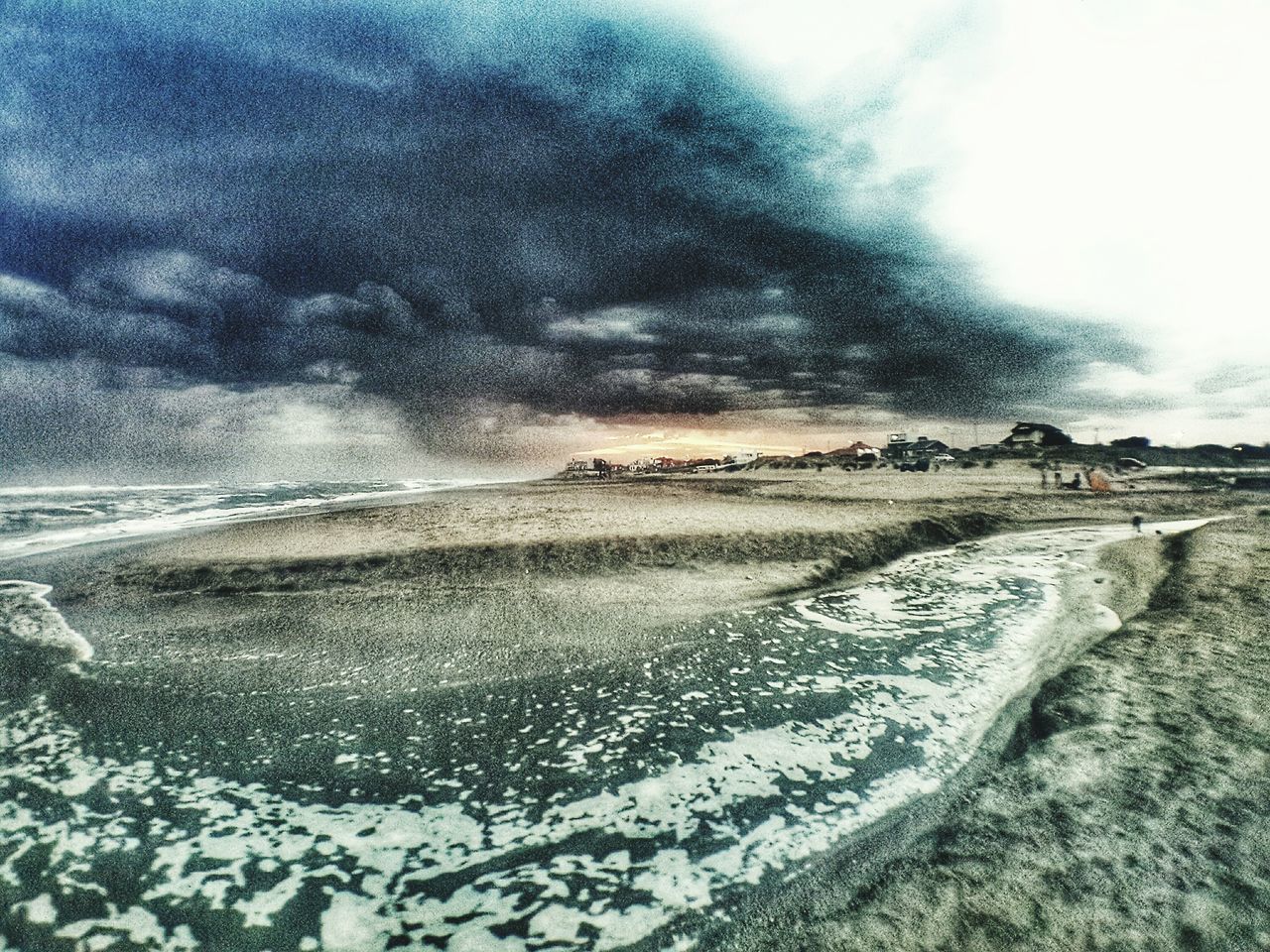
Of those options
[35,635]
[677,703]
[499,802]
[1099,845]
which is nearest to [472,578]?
[35,635]

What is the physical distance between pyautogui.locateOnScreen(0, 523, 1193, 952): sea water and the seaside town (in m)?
30.9

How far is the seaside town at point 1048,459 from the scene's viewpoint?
41481 mm

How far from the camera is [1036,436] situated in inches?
3071

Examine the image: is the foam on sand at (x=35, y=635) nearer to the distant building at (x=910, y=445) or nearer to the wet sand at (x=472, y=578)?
the wet sand at (x=472, y=578)

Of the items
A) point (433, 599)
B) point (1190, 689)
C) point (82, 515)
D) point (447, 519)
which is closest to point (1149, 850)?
point (1190, 689)

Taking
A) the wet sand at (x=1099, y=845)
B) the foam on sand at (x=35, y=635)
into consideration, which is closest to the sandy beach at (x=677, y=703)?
the wet sand at (x=1099, y=845)

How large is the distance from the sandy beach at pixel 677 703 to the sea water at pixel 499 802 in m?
0.04

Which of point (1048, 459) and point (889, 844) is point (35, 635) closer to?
point (889, 844)

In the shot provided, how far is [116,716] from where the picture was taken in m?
4.57

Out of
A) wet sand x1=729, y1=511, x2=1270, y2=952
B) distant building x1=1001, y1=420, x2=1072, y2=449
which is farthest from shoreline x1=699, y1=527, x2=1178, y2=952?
distant building x1=1001, y1=420, x2=1072, y2=449

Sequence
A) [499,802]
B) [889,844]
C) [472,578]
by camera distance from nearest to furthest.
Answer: [889,844], [499,802], [472,578]

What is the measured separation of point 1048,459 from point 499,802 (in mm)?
60628

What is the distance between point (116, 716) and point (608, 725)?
417cm

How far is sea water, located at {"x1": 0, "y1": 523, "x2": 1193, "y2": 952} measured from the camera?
2641 millimetres
